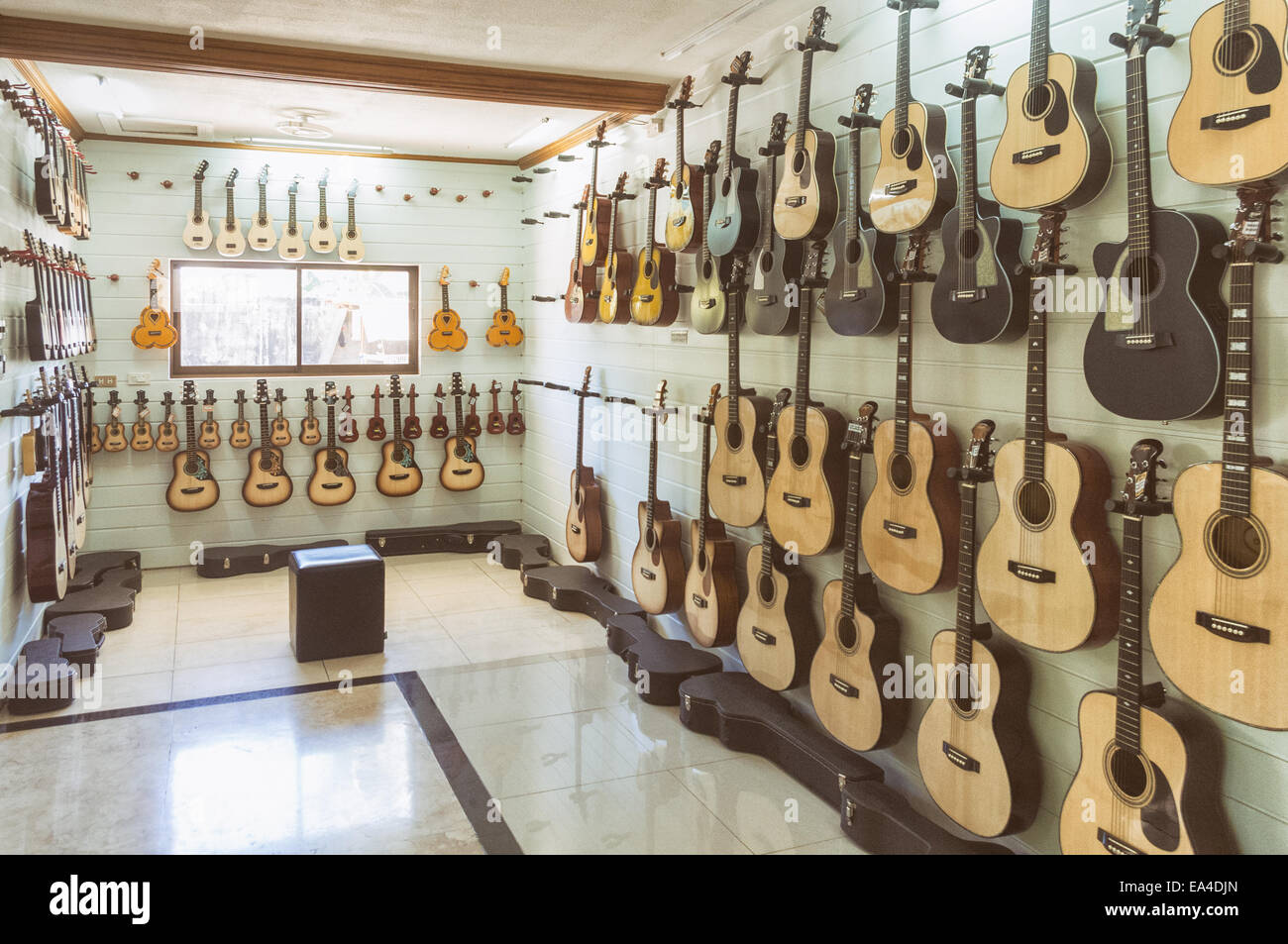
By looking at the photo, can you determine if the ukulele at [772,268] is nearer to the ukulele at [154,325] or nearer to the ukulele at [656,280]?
the ukulele at [656,280]

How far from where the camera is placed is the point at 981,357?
9.85ft

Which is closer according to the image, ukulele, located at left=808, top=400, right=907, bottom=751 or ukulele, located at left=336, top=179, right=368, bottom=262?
ukulele, located at left=808, top=400, right=907, bottom=751

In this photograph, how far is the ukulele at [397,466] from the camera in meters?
7.03

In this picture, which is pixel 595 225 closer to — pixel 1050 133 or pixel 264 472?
pixel 264 472

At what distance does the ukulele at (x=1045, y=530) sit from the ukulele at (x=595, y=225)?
A: 10.4 ft

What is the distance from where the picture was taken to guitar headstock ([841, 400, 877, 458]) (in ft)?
10.8

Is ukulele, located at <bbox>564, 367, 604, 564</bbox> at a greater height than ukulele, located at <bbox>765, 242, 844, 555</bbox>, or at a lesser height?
lesser

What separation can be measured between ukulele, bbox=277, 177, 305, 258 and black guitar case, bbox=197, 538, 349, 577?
1.97 m

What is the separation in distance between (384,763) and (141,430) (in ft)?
12.5

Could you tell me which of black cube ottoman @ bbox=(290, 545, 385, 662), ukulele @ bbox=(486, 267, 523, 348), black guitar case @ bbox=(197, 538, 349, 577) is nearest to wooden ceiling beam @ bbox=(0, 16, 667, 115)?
black cube ottoman @ bbox=(290, 545, 385, 662)

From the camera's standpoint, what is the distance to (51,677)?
414cm

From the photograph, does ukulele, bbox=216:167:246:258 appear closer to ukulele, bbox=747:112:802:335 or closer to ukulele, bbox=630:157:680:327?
ukulele, bbox=630:157:680:327

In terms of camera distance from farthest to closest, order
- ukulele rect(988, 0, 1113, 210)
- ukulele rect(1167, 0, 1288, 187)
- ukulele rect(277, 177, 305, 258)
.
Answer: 1. ukulele rect(277, 177, 305, 258)
2. ukulele rect(988, 0, 1113, 210)
3. ukulele rect(1167, 0, 1288, 187)
